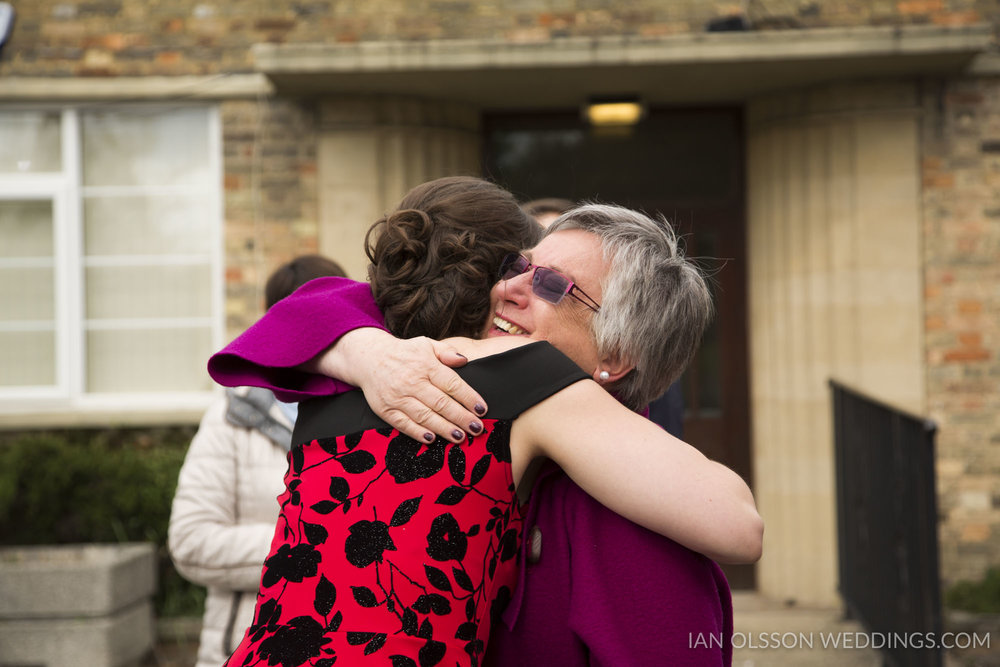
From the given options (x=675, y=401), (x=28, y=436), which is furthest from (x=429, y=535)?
(x=28, y=436)

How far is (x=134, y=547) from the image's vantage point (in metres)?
6.05

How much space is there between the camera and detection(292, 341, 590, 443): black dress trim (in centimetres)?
151

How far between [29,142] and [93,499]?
8.45 feet

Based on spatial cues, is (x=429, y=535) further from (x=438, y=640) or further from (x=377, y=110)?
(x=377, y=110)

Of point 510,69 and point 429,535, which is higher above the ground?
point 510,69

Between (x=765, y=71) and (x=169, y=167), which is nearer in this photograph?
(x=765, y=71)

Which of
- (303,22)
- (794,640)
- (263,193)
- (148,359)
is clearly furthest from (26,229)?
(794,640)

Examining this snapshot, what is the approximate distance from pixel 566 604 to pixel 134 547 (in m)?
5.14

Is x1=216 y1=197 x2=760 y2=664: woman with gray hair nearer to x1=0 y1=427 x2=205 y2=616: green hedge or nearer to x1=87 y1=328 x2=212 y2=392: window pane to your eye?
x1=0 y1=427 x2=205 y2=616: green hedge

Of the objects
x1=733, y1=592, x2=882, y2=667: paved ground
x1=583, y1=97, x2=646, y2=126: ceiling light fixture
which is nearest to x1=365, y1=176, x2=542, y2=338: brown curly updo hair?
x1=733, y1=592, x2=882, y2=667: paved ground

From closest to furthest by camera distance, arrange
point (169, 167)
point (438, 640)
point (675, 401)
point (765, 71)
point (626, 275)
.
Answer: point (438, 640)
point (626, 275)
point (675, 401)
point (765, 71)
point (169, 167)

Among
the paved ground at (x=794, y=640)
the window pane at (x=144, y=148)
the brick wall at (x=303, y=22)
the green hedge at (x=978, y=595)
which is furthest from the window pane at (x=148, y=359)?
the green hedge at (x=978, y=595)

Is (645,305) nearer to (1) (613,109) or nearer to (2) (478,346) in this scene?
(2) (478,346)

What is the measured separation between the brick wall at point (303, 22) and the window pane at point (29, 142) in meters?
0.31
